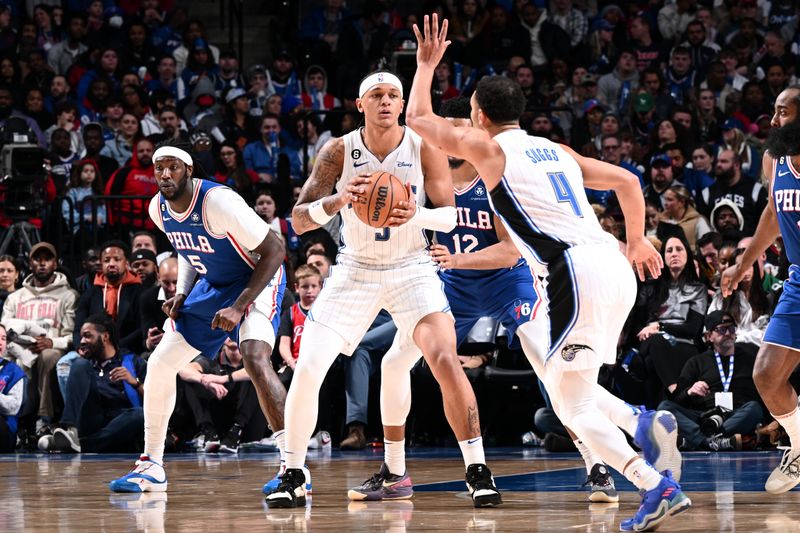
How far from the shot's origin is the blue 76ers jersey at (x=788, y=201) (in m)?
6.75

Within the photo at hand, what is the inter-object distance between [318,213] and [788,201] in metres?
2.55

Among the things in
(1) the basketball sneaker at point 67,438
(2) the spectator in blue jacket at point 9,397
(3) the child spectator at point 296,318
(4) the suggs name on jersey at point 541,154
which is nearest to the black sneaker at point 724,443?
(3) the child spectator at point 296,318

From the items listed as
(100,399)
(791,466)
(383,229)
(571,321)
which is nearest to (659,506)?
(571,321)

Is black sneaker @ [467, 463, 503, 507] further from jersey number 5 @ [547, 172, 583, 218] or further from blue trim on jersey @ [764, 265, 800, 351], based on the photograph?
blue trim on jersey @ [764, 265, 800, 351]

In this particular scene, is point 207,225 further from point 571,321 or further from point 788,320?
point 788,320

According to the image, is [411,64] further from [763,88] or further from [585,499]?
[585,499]

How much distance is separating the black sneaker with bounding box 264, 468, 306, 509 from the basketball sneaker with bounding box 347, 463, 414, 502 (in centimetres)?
38

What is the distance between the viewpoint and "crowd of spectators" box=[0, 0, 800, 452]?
1080cm

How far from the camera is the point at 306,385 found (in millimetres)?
6266

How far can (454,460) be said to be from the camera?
948 cm

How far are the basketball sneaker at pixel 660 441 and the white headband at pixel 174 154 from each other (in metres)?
3.37

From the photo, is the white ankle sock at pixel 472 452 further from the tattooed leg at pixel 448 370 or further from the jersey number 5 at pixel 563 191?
the jersey number 5 at pixel 563 191

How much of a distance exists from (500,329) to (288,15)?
8366 mm

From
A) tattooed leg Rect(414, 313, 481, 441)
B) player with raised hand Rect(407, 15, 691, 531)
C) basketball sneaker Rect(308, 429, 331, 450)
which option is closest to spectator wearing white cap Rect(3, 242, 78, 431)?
basketball sneaker Rect(308, 429, 331, 450)
